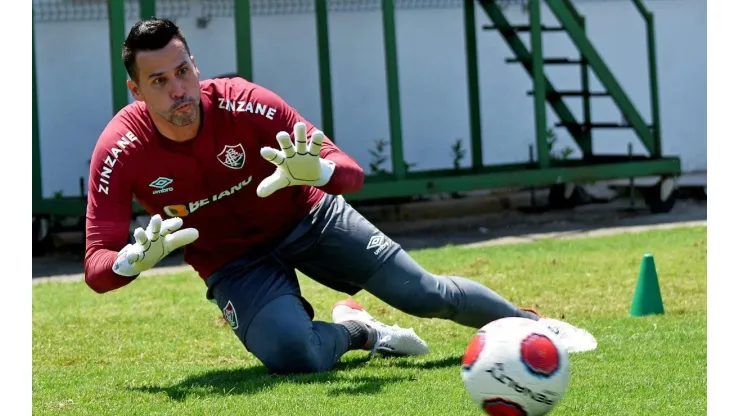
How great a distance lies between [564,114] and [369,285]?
7753 mm

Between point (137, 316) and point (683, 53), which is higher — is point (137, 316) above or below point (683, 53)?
below

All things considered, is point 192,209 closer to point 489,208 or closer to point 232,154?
point 232,154

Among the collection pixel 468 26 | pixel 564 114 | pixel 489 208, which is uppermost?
pixel 468 26

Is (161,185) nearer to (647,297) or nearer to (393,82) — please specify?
(647,297)

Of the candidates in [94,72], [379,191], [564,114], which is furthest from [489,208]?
[94,72]

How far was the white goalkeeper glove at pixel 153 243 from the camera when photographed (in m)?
5.24

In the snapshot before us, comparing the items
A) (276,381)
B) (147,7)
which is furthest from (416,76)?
(276,381)

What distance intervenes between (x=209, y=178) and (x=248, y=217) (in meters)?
0.32

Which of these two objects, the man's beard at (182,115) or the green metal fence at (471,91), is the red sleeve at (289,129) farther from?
the green metal fence at (471,91)

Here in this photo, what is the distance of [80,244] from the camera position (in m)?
12.1

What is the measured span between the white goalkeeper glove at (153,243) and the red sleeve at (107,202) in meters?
0.25

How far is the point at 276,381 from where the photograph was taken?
5875 mm

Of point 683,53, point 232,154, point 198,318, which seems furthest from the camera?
point 683,53

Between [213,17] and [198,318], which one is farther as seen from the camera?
[213,17]
